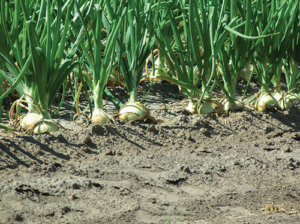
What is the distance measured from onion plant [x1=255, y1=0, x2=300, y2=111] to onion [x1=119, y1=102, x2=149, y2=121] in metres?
0.78

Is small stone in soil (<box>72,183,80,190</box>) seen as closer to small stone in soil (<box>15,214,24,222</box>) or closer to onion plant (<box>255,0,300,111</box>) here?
small stone in soil (<box>15,214,24,222</box>)

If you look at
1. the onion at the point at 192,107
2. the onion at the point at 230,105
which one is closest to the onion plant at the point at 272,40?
the onion at the point at 230,105

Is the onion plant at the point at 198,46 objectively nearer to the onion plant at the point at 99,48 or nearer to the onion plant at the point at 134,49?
the onion plant at the point at 134,49

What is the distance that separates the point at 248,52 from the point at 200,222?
1.41 meters

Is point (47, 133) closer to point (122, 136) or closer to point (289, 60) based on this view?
point (122, 136)

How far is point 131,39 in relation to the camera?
294 cm

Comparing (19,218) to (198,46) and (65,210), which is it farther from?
(198,46)

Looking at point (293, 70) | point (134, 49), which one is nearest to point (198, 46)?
point (134, 49)

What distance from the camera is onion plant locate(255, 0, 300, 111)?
3.18 metres

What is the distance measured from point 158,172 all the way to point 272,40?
123 centimetres

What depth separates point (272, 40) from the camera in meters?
3.26

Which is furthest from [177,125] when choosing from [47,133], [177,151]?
[47,133]

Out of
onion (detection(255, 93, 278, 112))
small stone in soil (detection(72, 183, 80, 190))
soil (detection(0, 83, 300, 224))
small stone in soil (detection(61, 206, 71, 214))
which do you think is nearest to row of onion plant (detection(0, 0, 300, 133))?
onion (detection(255, 93, 278, 112))

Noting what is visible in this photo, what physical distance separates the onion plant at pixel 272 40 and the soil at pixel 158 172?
0.15 m
